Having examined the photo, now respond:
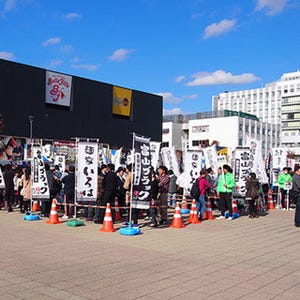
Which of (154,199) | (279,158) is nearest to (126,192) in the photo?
(154,199)

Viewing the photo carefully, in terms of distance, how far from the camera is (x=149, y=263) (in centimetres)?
697

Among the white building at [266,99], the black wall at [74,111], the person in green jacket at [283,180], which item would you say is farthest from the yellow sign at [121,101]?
the white building at [266,99]

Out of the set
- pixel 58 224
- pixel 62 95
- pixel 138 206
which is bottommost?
pixel 58 224

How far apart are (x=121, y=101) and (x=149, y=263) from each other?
44.9 metres

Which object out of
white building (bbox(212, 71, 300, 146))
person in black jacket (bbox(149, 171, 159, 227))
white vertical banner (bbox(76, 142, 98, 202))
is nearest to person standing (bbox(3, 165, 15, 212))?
white vertical banner (bbox(76, 142, 98, 202))

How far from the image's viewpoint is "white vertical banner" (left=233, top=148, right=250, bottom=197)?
14.6 m

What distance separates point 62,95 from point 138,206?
36021 mm

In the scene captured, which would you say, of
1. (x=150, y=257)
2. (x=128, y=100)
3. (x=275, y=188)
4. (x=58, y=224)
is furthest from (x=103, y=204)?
(x=128, y=100)

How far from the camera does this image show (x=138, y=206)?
34.0 ft

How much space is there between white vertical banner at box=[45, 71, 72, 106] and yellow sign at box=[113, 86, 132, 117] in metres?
7.12

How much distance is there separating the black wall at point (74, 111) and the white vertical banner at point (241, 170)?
1147 inches

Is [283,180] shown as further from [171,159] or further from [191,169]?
[171,159]

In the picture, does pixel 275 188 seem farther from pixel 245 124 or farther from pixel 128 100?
pixel 245 124

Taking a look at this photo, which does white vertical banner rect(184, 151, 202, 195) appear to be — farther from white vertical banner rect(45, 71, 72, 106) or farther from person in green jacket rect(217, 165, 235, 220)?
white vertical banner rect(45, 71, 72, 106)
